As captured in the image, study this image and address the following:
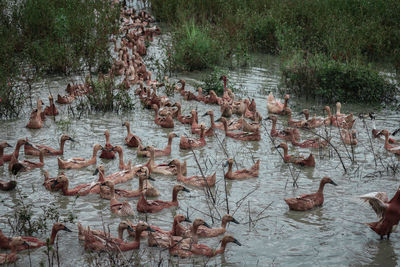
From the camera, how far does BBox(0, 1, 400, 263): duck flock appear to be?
714 centimetres

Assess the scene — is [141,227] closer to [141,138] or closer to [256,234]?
[256,234]

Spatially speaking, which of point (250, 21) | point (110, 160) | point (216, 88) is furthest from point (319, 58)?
point (110, 160)

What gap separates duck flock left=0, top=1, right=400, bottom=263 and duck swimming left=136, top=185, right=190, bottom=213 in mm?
14

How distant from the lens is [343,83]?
13820 millimetres

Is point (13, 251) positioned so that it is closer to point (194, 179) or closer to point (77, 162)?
point (77, 162)

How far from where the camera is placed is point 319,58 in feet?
49.1

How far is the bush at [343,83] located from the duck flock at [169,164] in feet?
3.27

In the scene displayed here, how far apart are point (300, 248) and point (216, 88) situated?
312 inches

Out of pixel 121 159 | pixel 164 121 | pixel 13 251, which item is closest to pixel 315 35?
pixel 164 121

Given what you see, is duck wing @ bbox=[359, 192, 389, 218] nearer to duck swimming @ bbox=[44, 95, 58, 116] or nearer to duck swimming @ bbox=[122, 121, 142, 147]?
duck swimming @ bbox=[122, 121, 142, 147]

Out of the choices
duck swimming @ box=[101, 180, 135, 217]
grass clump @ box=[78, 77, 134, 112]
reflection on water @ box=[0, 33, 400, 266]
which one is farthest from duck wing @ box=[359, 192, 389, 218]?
grass clump @ box=[78, 77, 134, 112]

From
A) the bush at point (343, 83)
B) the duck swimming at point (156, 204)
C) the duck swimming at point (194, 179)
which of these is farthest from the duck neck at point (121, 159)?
the bush at point (343, 83)

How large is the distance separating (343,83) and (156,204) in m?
7.25

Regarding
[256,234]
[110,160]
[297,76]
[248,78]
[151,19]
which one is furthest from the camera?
[151,19]
